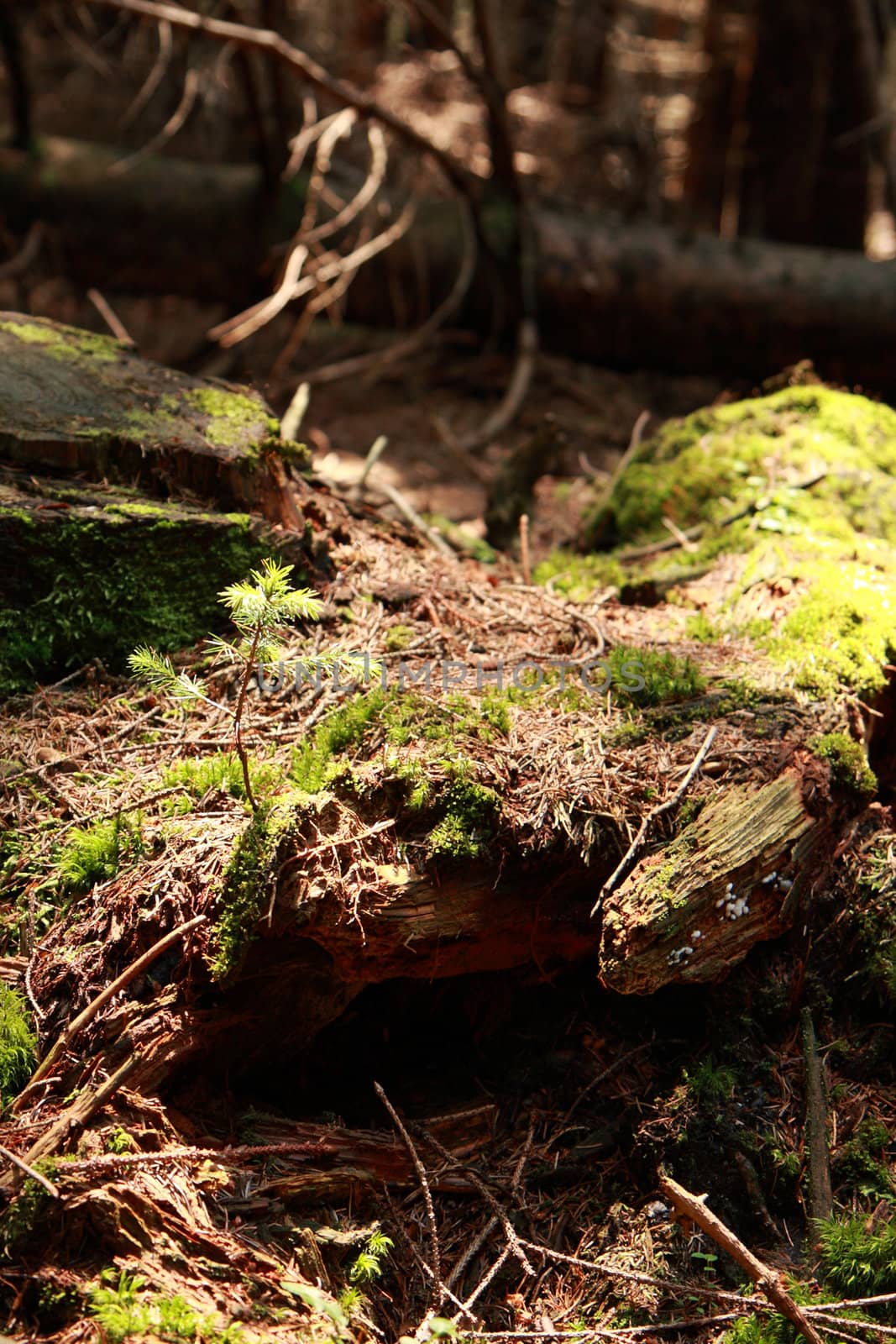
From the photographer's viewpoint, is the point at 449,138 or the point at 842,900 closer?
the point at 842,900

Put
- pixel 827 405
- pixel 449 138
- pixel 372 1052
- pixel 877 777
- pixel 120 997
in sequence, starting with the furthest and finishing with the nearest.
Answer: pixel 449 138 → pixel 827 405 → pixel 877 777 → pixel 372 1052 → pixel 120 997

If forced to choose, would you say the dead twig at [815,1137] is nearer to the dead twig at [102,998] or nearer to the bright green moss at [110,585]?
the dead twig at [102,998]

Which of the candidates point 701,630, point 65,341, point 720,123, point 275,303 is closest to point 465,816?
point 701,630

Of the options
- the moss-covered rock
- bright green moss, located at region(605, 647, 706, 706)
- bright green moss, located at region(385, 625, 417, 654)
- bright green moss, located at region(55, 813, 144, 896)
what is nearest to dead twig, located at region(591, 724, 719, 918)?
bright green moss, located at region(605, 647, 706, 706)

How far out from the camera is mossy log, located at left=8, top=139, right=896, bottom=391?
23.9 ft

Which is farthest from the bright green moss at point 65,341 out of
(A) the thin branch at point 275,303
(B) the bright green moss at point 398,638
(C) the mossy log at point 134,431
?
(A) the thin branch at point 275,303

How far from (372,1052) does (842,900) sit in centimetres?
138

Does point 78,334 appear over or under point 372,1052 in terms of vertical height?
over

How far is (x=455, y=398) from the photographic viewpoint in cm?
751

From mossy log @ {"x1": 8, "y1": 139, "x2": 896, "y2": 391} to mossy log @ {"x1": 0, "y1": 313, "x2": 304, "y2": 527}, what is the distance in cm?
424

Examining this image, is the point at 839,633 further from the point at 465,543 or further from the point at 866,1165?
the point at 465,543

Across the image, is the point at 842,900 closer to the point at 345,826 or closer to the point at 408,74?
the point at 345,826

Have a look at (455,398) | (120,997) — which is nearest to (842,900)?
(120,997)

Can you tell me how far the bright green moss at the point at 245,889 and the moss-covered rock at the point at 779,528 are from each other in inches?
63.4
